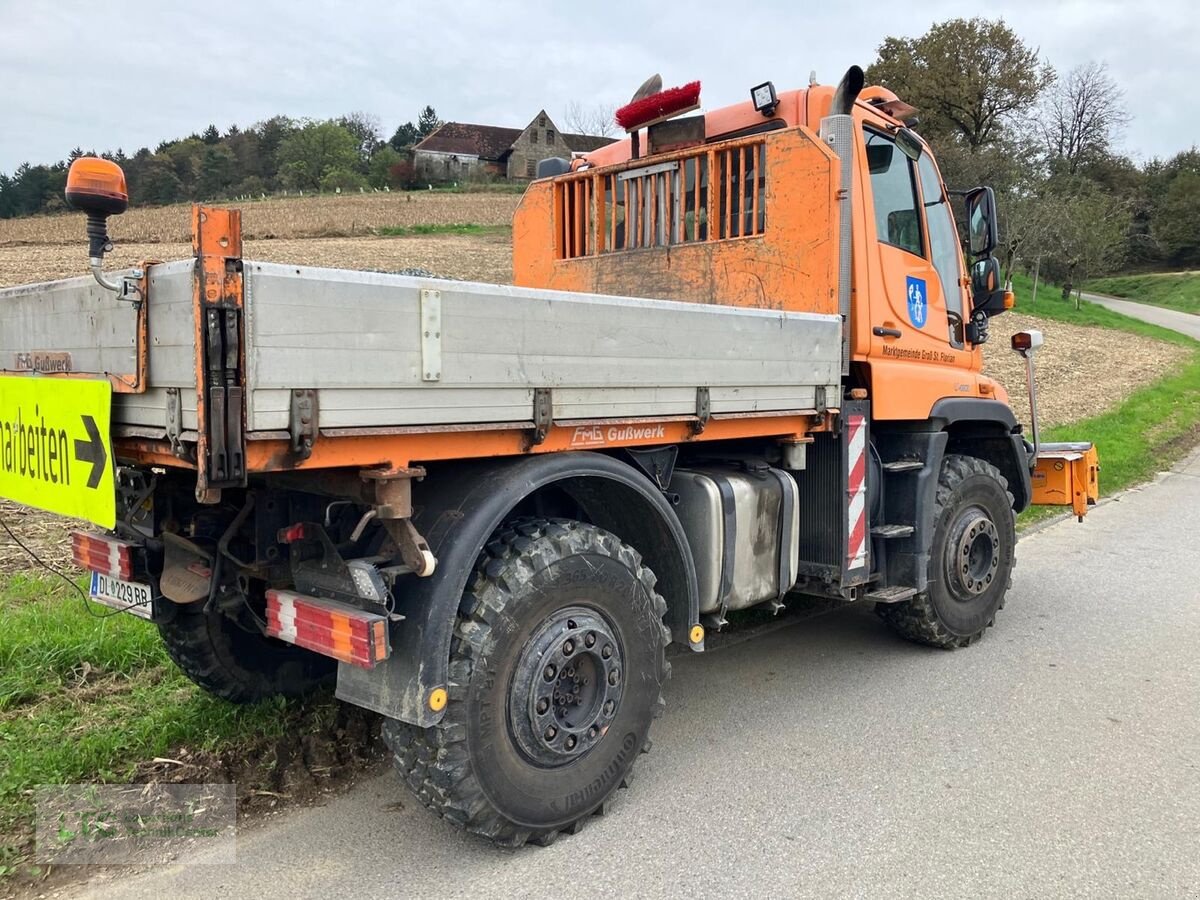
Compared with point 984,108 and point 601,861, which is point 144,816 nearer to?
point 601,861

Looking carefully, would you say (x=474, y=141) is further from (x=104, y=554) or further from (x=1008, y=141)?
(x=104, y=554)

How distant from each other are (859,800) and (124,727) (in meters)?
3.01

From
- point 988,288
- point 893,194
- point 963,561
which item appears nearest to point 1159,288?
point 988,288

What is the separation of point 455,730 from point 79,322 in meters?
1.69

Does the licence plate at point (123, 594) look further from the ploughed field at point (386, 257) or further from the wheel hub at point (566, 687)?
the ploughed field at point (386, 257)

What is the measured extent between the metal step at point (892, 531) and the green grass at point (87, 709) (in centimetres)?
283

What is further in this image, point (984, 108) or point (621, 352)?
point (984, 108)

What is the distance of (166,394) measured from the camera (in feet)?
7.68

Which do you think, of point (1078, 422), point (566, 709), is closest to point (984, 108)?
point (1078, 422)

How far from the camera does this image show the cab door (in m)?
4.46

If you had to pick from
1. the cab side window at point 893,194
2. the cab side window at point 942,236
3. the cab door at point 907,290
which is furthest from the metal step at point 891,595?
the cab side window at point 893,194

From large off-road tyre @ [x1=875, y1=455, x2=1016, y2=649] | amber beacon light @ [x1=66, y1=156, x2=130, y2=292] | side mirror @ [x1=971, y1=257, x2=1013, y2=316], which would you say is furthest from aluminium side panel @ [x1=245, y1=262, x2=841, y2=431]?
side mirror @ [x1=971, y1=257, x2=1013, y2=316]

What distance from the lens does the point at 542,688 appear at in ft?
9.77

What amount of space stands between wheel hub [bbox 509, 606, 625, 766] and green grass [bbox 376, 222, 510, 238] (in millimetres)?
35331
